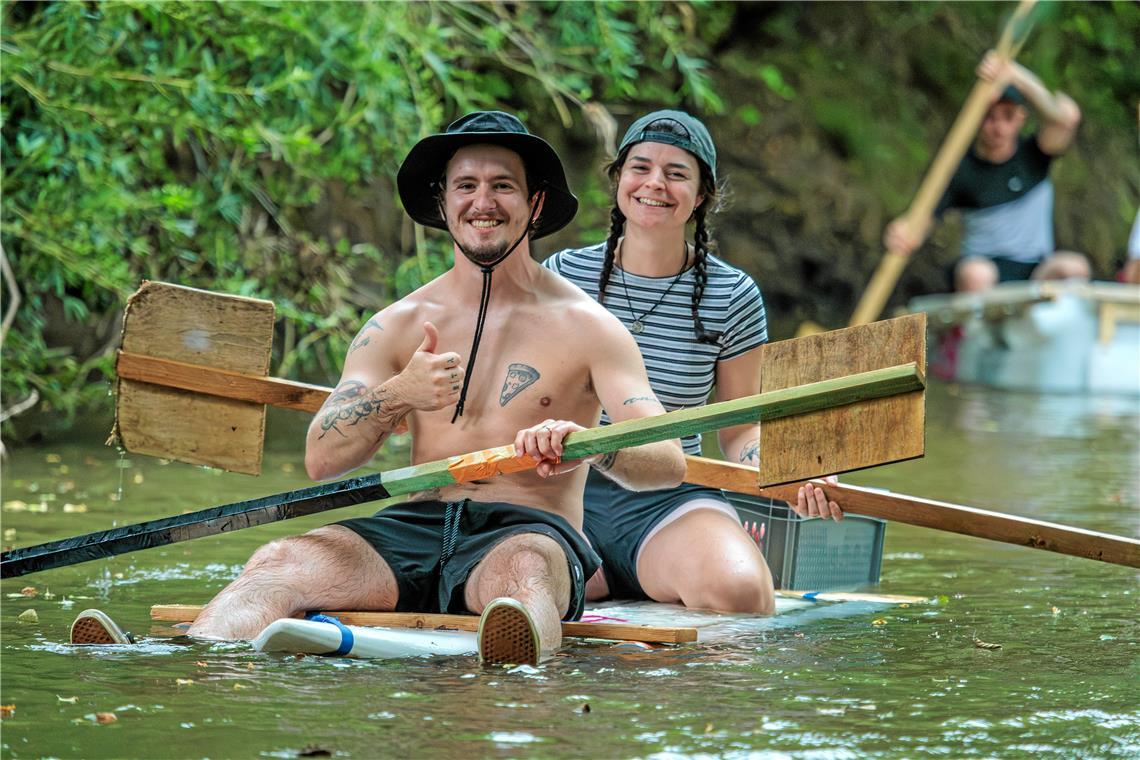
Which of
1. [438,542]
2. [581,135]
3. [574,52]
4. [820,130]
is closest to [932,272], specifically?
[820,130]

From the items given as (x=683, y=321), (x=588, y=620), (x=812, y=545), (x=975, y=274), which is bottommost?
(x=588, y=620)

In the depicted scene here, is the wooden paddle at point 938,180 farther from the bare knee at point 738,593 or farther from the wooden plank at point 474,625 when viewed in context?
the wooden plank at point 474,625

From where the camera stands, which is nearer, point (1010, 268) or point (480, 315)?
point (480, 315)

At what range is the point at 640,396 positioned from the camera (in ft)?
14.0

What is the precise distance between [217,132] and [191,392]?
2.72 m

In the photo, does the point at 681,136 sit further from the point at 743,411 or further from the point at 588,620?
the point at 588,620

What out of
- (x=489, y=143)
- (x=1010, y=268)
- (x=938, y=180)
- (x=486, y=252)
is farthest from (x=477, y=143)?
(x=1010, y=268)

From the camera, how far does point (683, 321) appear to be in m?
5.08

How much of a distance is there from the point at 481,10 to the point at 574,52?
→ 538mm

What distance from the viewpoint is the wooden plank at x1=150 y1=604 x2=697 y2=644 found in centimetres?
415

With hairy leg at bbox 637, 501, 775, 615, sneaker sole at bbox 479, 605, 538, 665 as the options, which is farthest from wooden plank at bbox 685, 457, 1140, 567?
sneaker sole at bbox 479, 605, 538, 665

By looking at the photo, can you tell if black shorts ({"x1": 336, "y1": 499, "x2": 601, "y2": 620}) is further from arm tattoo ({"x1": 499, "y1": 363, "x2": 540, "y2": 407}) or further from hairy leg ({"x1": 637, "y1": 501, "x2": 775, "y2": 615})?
hairy leg ({"x1": 637, "y1": 501, "x2": 775, "y2": 615})

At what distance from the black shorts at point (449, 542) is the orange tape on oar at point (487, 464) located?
260 mm

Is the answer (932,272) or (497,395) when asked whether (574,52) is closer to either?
(497,395)
